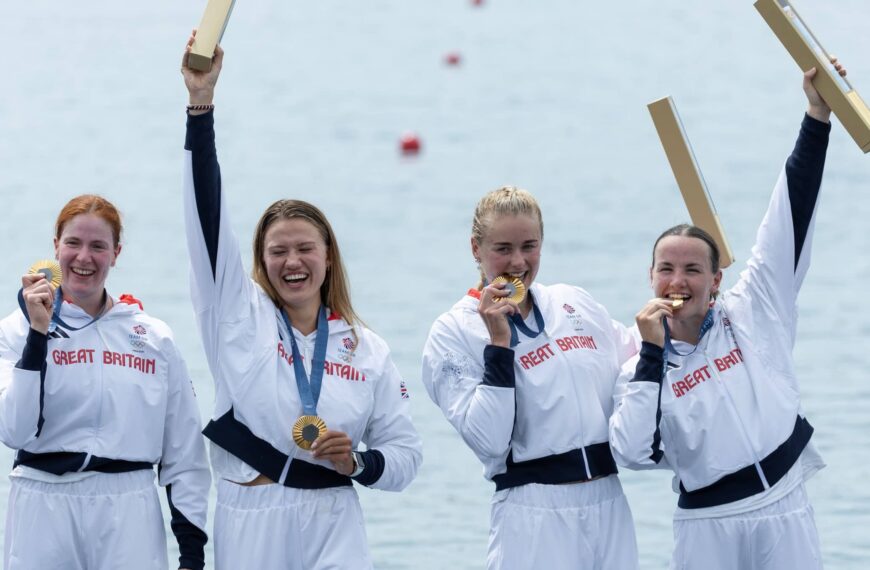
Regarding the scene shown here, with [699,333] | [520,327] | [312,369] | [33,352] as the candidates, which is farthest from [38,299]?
[699,333]

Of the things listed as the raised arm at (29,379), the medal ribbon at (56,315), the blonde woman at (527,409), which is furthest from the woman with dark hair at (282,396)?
the raised arm at (29,379)

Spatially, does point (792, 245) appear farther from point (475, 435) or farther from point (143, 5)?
point (143, 5)

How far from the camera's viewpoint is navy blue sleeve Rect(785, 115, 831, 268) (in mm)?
4891

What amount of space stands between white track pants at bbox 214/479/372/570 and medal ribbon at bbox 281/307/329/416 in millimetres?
271

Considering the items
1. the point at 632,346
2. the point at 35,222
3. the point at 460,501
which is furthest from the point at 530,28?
the point at 632,346

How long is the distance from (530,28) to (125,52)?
7.70 m

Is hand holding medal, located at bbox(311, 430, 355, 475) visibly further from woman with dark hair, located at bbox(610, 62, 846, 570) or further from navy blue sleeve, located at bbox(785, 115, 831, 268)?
→ navy blue sleeve, located at bbox(785, 115, 831, 268)

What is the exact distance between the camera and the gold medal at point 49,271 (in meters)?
4.63

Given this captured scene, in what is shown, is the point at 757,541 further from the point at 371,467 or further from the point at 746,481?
the point at 371,467

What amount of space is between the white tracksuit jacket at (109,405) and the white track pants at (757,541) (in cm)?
158

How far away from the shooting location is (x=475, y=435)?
469 cm

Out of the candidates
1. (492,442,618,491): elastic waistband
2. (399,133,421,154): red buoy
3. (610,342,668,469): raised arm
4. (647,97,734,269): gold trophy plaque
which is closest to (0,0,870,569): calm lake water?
(399,133,421,154): red buoy

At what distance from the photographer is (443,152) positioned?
21.7 metres

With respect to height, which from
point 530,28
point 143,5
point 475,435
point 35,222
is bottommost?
point 475,435
